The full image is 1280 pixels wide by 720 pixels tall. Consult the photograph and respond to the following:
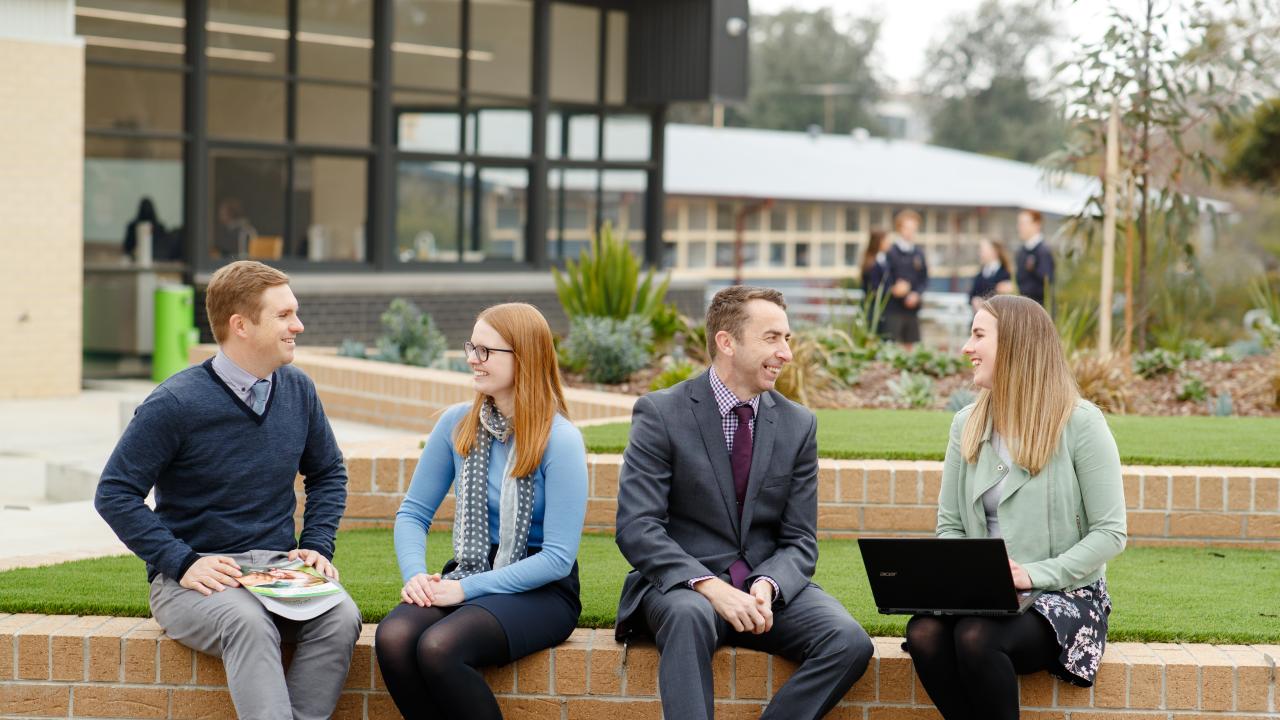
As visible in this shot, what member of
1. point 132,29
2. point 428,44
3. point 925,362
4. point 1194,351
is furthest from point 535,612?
point 428,44

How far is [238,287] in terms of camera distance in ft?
14.0

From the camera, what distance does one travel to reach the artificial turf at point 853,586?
473cm

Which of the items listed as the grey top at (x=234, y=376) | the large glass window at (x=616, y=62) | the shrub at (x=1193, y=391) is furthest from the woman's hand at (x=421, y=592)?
the large glass window at (x=616, y=62)

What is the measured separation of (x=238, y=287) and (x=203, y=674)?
3.76 ft

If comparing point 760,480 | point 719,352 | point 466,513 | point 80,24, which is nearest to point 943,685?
point 760,480

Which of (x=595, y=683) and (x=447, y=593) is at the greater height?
(x=447, y=593)

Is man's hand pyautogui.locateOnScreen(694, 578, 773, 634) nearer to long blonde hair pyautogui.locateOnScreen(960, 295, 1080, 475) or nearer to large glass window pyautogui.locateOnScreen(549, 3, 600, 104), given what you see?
long blonde hair pyautogui.locateOnScreen(960, 295, 1080, 475)

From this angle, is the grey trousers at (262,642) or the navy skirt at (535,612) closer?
the grey trousers at (262,642)

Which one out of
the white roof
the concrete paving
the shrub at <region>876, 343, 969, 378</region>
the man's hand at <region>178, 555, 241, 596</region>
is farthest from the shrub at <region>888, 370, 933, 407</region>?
the white roof

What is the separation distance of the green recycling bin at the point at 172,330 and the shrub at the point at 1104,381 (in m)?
8.69

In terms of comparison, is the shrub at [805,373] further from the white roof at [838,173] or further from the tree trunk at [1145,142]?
the white roof at [838,173]

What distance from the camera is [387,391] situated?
1079cm

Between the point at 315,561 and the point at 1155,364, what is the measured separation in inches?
293

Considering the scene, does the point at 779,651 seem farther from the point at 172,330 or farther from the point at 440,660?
the point at 172,330
